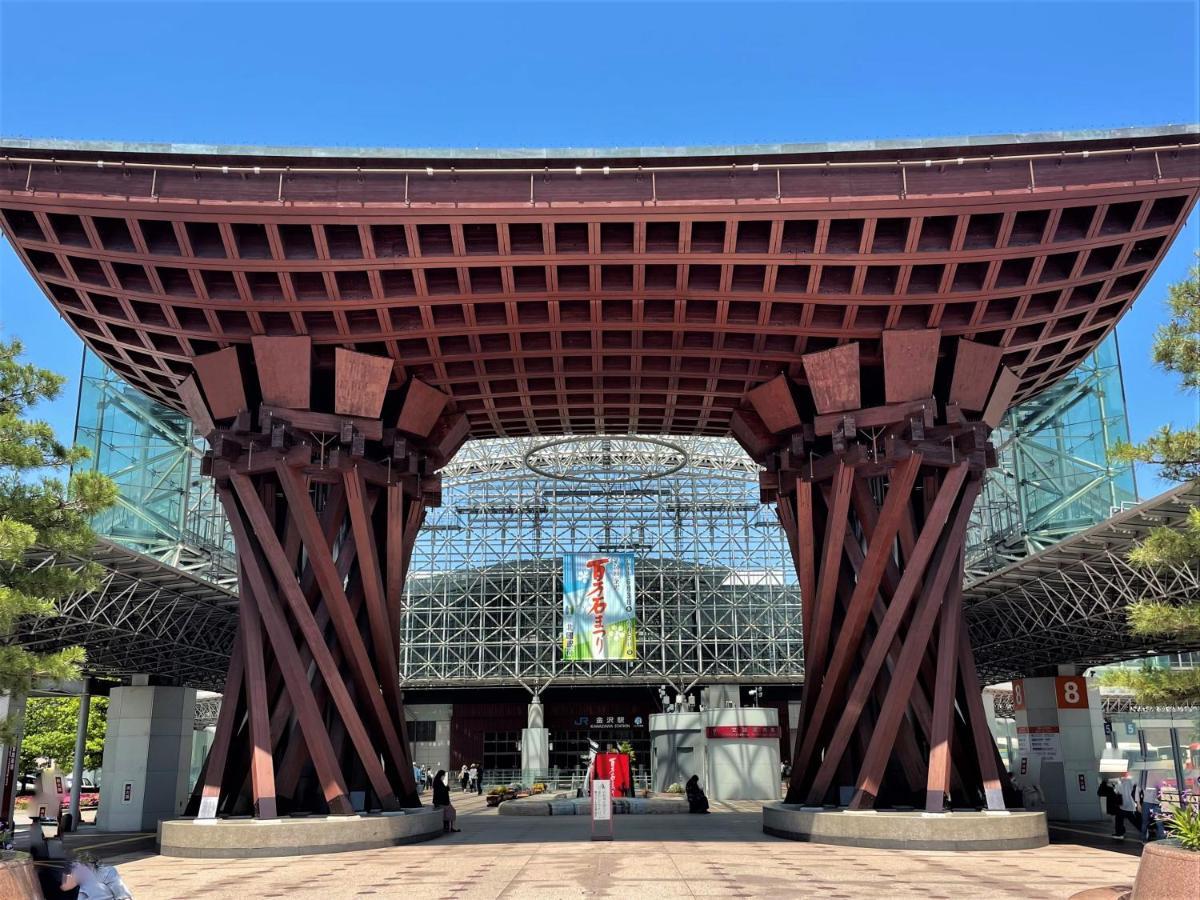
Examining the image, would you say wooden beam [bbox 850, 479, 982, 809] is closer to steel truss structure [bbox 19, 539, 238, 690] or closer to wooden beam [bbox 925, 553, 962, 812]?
wooden beam [bbox 925, 553, 962, 812]

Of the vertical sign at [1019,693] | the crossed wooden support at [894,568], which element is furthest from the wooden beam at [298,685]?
the vertical sign at [1019,693]

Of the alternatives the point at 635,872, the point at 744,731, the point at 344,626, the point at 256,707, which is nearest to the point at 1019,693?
the point at 744,731

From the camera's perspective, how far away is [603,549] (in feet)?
199

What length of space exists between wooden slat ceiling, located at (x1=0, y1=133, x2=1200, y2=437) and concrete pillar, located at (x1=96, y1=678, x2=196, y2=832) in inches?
542

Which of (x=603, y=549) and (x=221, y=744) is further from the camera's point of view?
(x=603, y=549)

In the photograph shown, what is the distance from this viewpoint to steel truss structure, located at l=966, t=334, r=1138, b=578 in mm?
43094

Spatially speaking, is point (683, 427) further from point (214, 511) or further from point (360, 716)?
point (214, 511)

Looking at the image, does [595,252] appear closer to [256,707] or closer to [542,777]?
[256,707]

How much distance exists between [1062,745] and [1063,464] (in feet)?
55.9

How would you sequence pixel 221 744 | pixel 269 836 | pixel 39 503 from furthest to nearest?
pixel 221 744, pixel 269 836, pixel 39 503

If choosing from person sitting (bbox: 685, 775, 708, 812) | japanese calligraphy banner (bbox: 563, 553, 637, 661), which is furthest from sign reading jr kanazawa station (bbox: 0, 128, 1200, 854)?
japanese calligraphy banner (bbox: 563, 553, 637, 661)

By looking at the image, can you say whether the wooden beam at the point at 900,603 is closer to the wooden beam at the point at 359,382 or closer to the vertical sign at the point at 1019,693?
the wooden beam at the point at 359,382

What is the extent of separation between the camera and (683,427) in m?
28.7

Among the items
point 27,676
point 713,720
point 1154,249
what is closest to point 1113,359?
point 713,720
